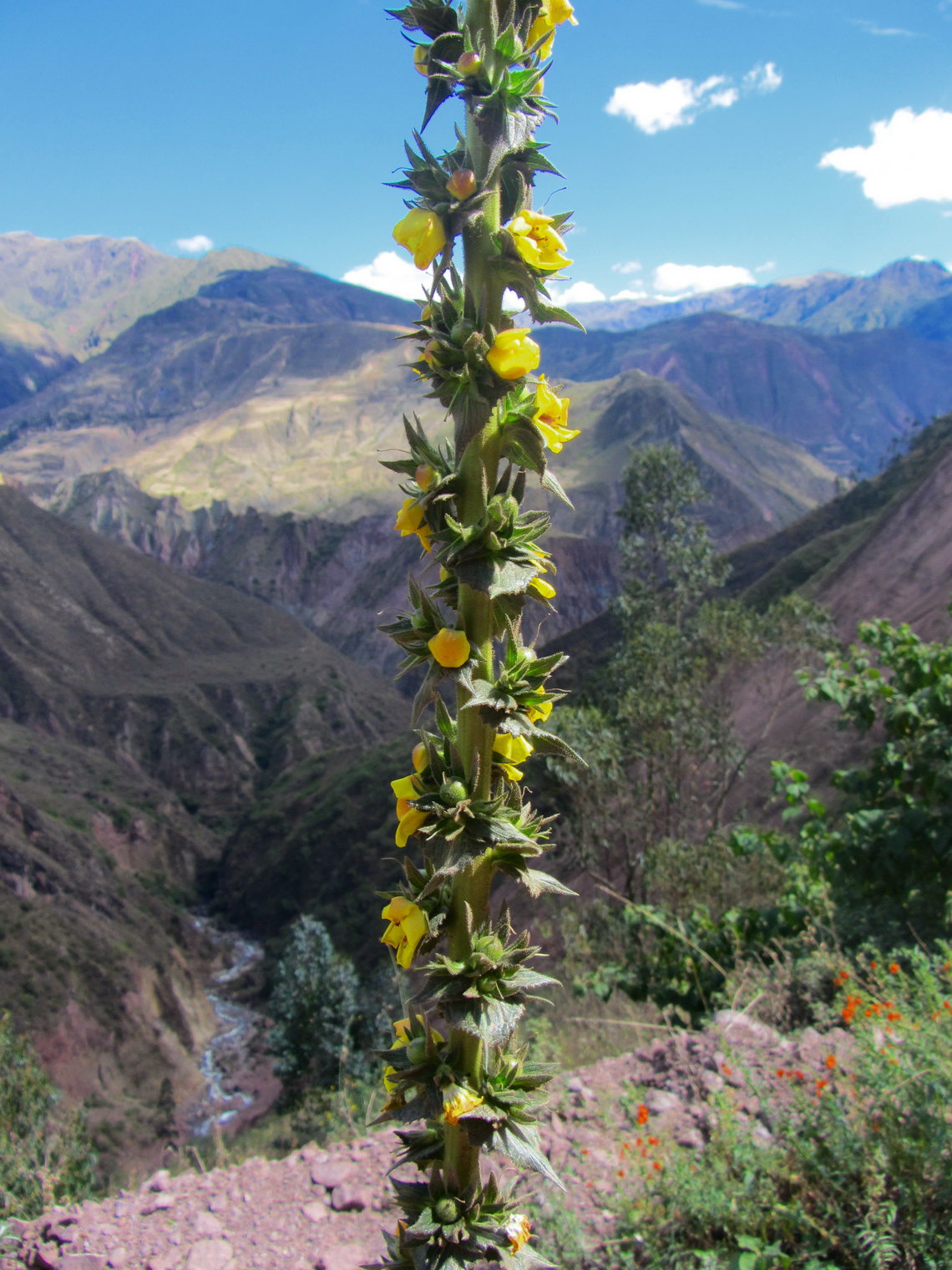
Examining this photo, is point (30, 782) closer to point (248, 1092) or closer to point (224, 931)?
point (224, 931)

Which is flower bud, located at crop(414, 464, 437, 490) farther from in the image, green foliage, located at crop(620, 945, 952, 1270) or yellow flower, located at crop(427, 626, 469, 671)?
green foliage, located at crop(620, 945, 952, 1270)

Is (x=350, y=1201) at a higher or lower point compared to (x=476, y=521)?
lower

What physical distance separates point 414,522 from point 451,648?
16.4 inches

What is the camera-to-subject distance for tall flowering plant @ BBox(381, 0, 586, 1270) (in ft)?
6.59

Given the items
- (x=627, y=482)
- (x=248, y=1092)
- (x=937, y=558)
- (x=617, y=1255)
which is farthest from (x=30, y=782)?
(x=617, y=1255)

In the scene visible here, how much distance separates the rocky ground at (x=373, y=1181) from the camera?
4.13 m

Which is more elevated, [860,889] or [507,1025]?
[507,1025]

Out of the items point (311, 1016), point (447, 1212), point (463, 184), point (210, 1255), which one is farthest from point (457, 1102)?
point (311, 1016)

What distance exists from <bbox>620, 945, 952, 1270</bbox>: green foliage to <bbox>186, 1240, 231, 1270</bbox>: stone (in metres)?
2.26

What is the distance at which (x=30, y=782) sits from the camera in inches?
2210

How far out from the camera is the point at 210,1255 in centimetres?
421

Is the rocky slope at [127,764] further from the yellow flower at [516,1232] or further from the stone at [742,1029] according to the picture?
the yellow flower at [516,1232]

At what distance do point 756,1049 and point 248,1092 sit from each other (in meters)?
44.3

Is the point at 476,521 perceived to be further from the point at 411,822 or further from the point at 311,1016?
the point at 311,1016
